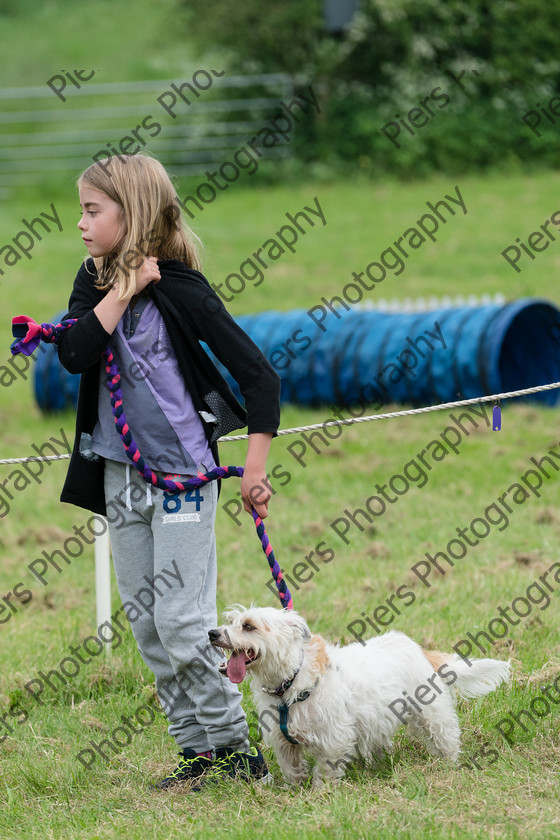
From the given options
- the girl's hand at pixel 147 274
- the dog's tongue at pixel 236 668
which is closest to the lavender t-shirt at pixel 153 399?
the girl's hand at pixel 147 274

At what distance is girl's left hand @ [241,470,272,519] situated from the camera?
10.7 ft

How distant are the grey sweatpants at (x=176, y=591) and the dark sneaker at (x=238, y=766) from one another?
0.12 feet

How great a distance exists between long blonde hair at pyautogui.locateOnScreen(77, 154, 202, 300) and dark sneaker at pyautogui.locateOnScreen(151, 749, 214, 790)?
156cm

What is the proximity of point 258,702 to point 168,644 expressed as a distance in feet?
1.27

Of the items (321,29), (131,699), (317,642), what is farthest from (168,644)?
(321,29)

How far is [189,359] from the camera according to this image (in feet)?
11.1

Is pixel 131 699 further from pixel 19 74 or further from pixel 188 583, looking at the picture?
pixel 19 74

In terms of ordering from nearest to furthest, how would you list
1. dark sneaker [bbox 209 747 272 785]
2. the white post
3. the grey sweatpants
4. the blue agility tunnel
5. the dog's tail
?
the grey sweatpants
dark sneaker [bbox 209 747 272 785]
the dog's tail
the white post
the blue agility tunnel

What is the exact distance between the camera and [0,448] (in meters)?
9.43

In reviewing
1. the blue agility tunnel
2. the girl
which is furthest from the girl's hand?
the blue agility tunnel

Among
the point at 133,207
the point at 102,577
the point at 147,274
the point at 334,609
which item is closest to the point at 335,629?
the point at 334,609

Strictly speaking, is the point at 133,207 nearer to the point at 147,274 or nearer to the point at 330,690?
the point at 147,274

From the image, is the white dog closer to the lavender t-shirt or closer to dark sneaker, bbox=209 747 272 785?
dark sneaker, bbox=209 747 272 785

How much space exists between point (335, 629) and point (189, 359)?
7.15 ft
